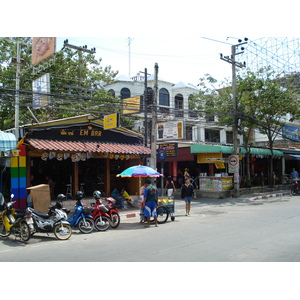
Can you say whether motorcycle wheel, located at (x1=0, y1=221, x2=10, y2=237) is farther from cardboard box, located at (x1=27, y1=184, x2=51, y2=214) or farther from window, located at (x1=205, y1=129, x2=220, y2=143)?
window, located at (x1=205, y1=129, x2=220, y2=143)

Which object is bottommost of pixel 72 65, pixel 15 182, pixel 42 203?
pixel 42 203

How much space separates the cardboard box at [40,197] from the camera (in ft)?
37.9

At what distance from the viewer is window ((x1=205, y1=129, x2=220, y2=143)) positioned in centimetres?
3403

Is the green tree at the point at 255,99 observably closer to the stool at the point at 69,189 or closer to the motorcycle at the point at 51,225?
the stool at the point at 69,189

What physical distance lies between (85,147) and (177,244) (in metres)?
8.07

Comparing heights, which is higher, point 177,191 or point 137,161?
point 137,161

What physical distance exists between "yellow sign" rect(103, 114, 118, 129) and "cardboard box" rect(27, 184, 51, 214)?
4346 mm

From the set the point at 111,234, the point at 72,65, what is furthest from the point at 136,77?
the point at 111,234

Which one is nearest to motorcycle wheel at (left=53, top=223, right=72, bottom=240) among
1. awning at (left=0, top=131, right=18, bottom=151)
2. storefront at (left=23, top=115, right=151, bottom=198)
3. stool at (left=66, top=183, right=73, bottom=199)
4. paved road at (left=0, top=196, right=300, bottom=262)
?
paved road at (left=0, top=196, right=300, bottom=262)

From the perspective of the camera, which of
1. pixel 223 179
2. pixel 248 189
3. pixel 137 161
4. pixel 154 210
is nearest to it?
pixel 154 210

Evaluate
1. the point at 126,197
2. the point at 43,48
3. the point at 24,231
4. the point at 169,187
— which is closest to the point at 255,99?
the point at 169,187

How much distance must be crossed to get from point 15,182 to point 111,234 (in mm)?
5487

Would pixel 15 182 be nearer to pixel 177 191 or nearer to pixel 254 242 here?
pixel 254 242

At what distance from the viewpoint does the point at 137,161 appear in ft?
57.8
